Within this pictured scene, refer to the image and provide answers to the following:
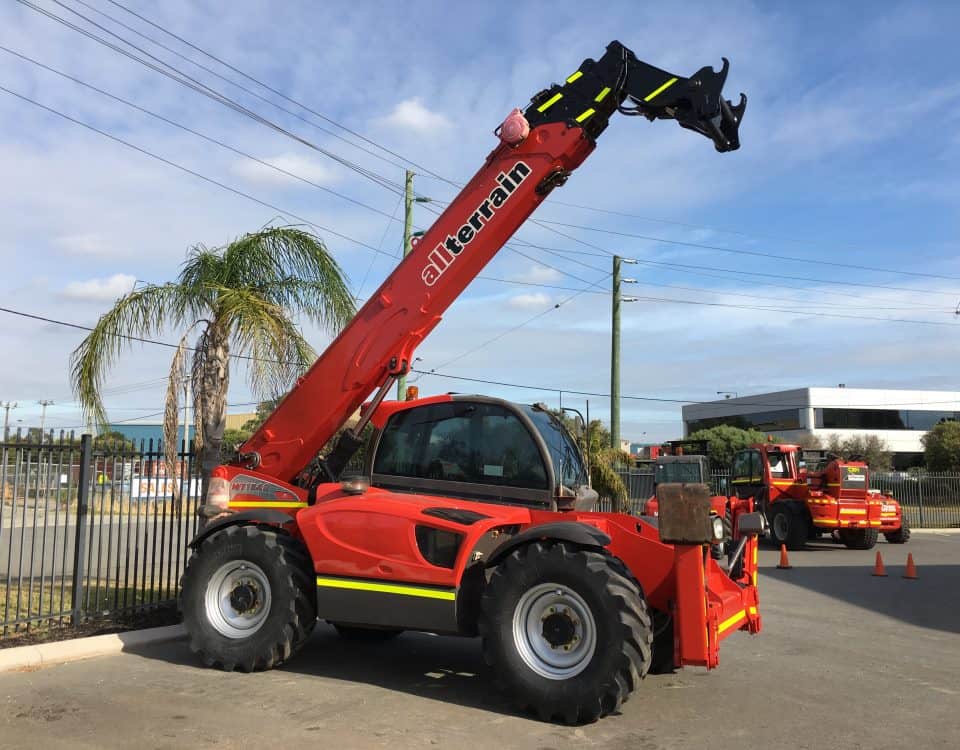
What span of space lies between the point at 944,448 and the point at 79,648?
4226 cm

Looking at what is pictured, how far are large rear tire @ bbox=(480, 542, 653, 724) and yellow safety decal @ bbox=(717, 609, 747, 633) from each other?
0.66 m

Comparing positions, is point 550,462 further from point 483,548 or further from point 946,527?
point 946,527

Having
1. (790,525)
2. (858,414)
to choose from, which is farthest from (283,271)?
(858,414)

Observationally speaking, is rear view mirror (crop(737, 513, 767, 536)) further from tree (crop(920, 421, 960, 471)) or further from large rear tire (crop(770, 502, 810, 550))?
tree (crop(920, 421, 960, 471))

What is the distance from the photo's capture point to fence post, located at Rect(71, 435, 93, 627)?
26.5ft

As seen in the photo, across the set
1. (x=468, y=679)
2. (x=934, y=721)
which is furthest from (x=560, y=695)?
(x=934, y=721)

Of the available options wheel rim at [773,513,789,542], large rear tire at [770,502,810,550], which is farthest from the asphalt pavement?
wheel rim at [773,513,789,542]

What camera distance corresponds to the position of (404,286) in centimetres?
750

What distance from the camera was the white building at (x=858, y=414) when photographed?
206 feet

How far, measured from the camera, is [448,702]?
6.02 m

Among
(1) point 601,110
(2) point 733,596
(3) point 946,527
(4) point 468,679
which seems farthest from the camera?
(3) point 946,527

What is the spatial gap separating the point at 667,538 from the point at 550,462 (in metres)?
1.22

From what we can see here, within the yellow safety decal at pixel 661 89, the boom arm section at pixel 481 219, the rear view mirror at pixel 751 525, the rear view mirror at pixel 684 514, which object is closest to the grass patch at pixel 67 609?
the boom arm section at pixel 481 219

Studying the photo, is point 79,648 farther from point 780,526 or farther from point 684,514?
point 780,526
